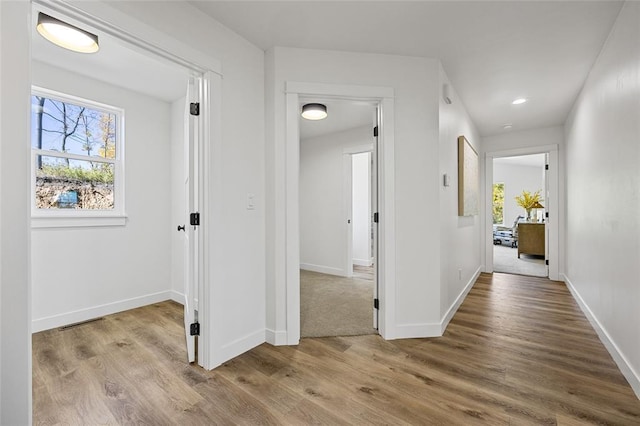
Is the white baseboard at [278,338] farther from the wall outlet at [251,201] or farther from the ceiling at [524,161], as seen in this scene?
the ceiling at [524,161]

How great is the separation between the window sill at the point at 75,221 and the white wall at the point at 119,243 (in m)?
0.04

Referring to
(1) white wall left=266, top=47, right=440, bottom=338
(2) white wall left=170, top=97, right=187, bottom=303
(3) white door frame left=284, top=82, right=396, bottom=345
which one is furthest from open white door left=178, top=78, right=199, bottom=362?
(2) white wall left=170, top=97, right=187, bottom=303

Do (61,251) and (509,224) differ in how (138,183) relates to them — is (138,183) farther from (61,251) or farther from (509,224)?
(509,224)

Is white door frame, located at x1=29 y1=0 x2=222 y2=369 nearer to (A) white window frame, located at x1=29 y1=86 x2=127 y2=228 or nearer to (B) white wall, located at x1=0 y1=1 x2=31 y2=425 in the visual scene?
(B) white wall, located at x1=0 y1=1 x2=31 y2=425

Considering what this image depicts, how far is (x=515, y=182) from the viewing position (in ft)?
31.5

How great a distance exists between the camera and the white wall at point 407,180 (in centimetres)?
230

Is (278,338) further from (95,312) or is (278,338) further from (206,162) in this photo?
(95,312)

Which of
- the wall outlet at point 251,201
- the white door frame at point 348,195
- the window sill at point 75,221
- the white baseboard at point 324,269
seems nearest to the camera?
the wall outlet at point 251,201

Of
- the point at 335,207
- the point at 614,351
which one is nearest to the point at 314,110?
the point at 335,207

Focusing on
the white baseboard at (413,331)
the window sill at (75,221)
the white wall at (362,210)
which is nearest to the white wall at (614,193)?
the white baseboard at (413,331)

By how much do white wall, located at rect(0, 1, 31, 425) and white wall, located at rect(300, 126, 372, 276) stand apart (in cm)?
387

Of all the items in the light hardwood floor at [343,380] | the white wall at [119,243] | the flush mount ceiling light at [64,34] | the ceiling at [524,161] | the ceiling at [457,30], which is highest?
the ceiling at [524,161]

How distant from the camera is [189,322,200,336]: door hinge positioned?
1.99 meters

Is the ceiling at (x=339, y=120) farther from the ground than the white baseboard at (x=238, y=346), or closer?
farther from the ground
